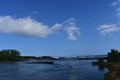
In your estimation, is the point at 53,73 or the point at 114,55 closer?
the point at 53,73

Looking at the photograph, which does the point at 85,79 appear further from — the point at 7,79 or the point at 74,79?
the point at 7,79

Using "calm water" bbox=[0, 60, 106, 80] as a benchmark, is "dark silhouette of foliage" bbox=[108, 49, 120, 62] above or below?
above

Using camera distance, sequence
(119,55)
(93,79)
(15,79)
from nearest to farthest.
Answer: (93,79)
(15,79)
(119,55)

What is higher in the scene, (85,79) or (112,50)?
(112,50)

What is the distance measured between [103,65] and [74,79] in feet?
162

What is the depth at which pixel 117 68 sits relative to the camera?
62.4 m

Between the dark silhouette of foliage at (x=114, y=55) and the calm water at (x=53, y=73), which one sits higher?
the dark silhouette of foliage at (x=114, y=55)

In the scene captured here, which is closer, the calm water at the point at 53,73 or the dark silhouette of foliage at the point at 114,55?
the calm water at the point at 53,73

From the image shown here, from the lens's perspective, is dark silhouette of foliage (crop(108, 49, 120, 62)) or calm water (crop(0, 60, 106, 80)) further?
dark silhouette of foliage (crop(108, 49, 120, 62))

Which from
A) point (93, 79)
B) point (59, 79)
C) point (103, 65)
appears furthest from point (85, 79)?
point (103, 65)

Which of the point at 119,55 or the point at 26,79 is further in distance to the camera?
Answer: the point at 119,55

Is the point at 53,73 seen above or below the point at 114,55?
below

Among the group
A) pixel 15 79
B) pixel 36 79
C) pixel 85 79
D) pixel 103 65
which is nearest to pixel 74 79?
pixel 85 79

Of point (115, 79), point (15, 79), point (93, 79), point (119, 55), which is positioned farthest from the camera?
point (119, 55)
